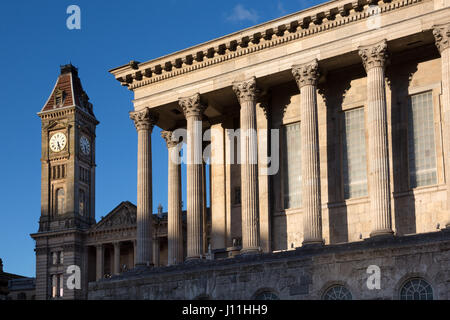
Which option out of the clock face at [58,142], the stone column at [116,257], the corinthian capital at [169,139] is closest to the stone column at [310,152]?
the corinthian capital at [169,139]

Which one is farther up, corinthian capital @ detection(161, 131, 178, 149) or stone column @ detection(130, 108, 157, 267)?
corinthian capital @ detection(161, 131, 178, 149)

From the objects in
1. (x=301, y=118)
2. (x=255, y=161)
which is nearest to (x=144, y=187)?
(x=255, y=161)

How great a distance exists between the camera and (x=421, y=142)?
4400 centimetres

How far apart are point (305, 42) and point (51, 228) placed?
73.8 metres

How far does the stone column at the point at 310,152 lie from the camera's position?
43.3 meters

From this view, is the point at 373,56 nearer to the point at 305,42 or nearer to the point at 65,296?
the point at 305,42

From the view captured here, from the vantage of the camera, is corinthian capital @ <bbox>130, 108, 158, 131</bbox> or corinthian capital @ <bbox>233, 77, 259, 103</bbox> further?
corinthian capital @ <bbox>130, 108, 158, 131</bbox>

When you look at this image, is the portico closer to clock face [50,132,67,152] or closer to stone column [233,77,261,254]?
stone column [233,77,261,254]

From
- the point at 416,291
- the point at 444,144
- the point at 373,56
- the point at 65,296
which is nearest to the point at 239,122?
the point at 373,56

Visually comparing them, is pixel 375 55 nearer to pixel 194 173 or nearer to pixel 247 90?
pixel 247 90

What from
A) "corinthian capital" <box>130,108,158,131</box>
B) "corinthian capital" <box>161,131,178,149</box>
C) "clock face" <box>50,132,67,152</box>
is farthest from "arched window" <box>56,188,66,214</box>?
"corinthian capital" <box>130,108,158,131</box>

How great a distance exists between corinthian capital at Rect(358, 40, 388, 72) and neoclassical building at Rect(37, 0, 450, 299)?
77 mm

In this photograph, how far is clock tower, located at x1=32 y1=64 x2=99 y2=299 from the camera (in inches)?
4190

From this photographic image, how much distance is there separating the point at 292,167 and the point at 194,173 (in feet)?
20.4
